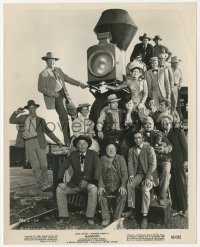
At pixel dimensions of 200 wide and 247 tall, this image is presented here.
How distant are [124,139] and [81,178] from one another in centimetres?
61

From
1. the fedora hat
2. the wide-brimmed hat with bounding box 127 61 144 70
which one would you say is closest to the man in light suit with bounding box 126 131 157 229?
the wide-brimmed hat with bounding box 127 61 144 70

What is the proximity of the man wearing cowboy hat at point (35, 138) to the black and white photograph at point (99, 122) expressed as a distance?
11 mm

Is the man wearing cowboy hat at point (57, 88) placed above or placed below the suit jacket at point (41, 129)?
above

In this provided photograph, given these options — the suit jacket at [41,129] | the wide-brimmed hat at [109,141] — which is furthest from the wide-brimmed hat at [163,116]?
the suit jacket at [41,129]

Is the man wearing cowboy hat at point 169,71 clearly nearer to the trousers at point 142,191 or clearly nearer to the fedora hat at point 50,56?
the trousers at point 142,191

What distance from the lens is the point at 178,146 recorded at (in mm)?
4301

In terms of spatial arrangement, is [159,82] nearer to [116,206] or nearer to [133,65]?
[133,65]

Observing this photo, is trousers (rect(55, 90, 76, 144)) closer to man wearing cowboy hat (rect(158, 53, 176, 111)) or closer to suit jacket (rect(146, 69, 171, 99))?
suit jacket (rect(146, 69, 171, 99))

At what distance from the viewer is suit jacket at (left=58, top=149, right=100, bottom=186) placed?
4.21 meters

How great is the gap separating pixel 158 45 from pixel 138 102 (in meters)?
0.65

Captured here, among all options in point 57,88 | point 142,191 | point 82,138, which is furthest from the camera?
point 57,88

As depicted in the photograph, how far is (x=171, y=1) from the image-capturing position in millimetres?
4324

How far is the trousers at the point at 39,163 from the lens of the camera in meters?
4.33

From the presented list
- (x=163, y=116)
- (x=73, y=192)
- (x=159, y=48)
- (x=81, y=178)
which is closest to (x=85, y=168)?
(x=81, y=178)
